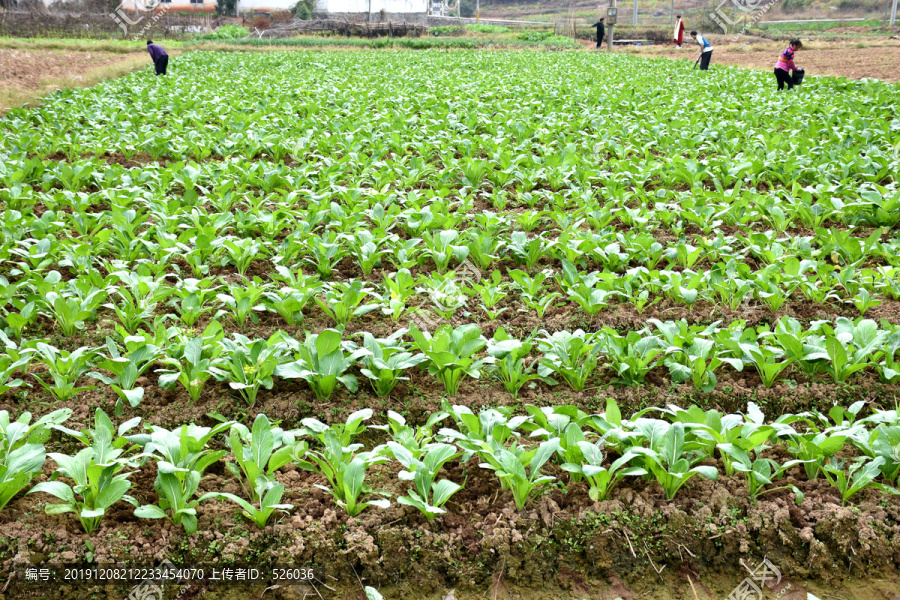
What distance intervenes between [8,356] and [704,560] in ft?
10.8

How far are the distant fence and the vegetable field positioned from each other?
36.8 m

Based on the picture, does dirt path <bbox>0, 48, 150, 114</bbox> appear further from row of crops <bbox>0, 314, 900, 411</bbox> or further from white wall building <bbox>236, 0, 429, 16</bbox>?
white wall building <bbox>236, 0, 429, 16</bbox>

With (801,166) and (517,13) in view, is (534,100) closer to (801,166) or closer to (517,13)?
(801,166)

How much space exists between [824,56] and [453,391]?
2817 centimetres

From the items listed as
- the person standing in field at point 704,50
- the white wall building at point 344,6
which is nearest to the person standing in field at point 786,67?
the person standing in field at point 704,50

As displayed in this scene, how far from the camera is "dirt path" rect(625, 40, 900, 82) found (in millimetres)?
19250

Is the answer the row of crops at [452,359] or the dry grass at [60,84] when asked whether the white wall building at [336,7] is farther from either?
the row of crops at [452,359]

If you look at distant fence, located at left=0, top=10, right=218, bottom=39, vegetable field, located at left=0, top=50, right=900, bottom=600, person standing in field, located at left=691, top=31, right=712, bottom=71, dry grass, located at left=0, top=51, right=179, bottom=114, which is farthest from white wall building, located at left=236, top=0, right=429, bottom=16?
vegetable field, located at left=0, top=50, right=900, bottom=600

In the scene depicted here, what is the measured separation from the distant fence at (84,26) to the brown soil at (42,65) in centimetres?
1115

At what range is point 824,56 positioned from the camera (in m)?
25.1

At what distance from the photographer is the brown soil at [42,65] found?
16844 mm

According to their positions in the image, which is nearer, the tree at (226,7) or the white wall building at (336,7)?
the white wall building at (336,7)

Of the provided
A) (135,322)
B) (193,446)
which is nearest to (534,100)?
(135,322)

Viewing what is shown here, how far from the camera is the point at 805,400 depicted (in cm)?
313
